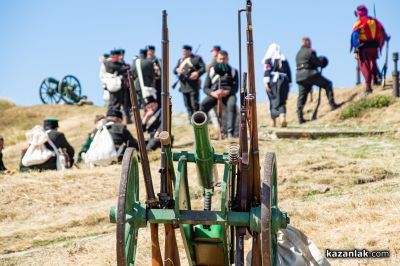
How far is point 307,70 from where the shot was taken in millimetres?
18844

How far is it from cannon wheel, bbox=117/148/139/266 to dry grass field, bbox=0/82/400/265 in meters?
1.99

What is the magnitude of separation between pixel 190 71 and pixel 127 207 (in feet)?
37.5

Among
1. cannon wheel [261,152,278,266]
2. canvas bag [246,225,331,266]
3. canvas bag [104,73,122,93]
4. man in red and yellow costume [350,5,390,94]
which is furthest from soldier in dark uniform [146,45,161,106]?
cannon wheel [261,152,278,266]

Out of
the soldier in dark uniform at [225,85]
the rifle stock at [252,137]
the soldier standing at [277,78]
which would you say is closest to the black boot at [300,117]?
the soldier standing at [277,78]

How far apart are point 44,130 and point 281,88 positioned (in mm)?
4825

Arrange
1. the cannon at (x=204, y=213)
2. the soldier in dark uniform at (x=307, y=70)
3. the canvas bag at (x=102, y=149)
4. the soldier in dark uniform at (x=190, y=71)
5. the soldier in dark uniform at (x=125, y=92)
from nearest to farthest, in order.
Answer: the cannon at (x=204, y=213) → the canvas bag at (x=102, y=149) → the soldier in dark uniform at (x=190, y=71) → the soldier in dark uniform at (x=307, y=70) → the soldier in dark uniform at (x=125, y=92)

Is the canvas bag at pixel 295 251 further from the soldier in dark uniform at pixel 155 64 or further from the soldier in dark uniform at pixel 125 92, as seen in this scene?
the soldier in dark uniform at pixel 125 92

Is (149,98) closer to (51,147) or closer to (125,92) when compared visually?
(51,147)

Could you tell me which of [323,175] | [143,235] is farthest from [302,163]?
[143,235]

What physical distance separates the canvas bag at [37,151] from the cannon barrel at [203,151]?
8227mm

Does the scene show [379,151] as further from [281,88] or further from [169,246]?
[169,246]

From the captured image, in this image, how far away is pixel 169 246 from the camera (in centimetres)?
703

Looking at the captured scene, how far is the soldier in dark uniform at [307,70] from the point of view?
18719 millimetres

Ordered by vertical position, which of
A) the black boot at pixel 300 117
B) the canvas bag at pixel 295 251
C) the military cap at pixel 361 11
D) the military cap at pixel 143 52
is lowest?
the canvas bag at pixel 295 251
